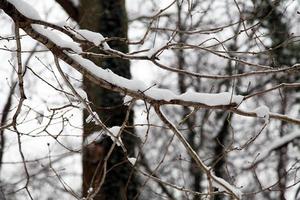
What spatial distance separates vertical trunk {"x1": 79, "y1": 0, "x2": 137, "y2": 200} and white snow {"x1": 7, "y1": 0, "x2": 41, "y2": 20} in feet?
8.28

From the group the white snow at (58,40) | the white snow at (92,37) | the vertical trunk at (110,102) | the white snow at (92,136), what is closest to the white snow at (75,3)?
the vertical trunk at (110,102)

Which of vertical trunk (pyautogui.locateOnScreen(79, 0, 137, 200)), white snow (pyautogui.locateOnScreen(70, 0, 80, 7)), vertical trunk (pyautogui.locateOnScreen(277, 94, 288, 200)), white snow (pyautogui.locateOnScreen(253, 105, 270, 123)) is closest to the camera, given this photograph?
white snow (pyautogui.locateOnScreen(253, 105, 270, 123))

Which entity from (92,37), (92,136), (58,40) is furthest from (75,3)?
(92,37)

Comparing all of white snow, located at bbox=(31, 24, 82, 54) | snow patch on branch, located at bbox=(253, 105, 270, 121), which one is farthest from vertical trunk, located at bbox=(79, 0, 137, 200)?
snow patch on branch, located at bbox=(253, 105, 270, 121)

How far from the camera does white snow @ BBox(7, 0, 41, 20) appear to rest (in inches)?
130

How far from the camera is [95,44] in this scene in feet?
10.7

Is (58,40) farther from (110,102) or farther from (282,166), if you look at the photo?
(282,166)

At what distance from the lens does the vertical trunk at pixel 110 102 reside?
6.34 meters

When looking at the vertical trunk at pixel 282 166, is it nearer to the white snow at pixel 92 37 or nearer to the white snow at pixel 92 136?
the white snow at pixel 92 136

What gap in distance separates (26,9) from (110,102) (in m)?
3.52

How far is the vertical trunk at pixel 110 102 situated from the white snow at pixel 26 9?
252cm

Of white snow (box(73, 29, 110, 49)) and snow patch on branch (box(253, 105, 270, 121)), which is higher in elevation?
white snow (box(73, 29, 110, 49))

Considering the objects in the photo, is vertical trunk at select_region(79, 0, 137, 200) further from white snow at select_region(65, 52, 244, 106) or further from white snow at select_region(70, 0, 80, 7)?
white snow at select_region(65, 52, 244, 106)

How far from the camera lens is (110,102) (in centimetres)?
679
